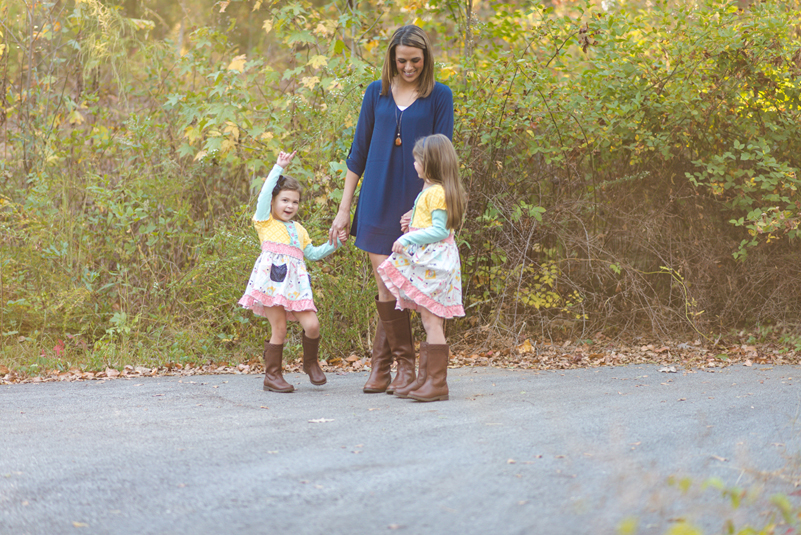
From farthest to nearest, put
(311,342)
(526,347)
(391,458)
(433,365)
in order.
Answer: (526,347)
(311,342)
(433,365)
(391,458)

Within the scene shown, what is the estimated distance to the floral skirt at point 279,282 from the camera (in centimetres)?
418

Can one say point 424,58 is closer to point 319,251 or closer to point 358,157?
point 358,157

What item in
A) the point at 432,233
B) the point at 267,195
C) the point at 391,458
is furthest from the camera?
the point at 267,195

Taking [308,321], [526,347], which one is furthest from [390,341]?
[526,347]

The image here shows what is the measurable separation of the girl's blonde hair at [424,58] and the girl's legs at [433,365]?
118 cm

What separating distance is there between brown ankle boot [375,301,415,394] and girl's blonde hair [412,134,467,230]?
0.61m

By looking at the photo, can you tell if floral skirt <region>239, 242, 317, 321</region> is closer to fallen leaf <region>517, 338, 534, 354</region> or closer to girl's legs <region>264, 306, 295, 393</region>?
girl's legs <region>264, 306, 295, 393</region>

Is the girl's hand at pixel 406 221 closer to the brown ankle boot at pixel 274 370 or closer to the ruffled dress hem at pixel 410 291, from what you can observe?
the ruffled dress hem at pixel 410 291

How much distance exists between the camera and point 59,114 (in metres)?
7.33

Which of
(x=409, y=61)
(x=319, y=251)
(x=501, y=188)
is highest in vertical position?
(x=409, y=61)

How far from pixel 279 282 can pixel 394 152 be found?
0.95 meters

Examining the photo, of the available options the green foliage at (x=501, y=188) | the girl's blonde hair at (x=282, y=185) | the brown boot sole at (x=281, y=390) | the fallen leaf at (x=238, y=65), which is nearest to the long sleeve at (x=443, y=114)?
the girl's blonde hair at (x=282, y=185)

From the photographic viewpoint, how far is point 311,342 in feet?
14.4

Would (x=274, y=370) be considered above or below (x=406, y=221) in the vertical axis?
below
